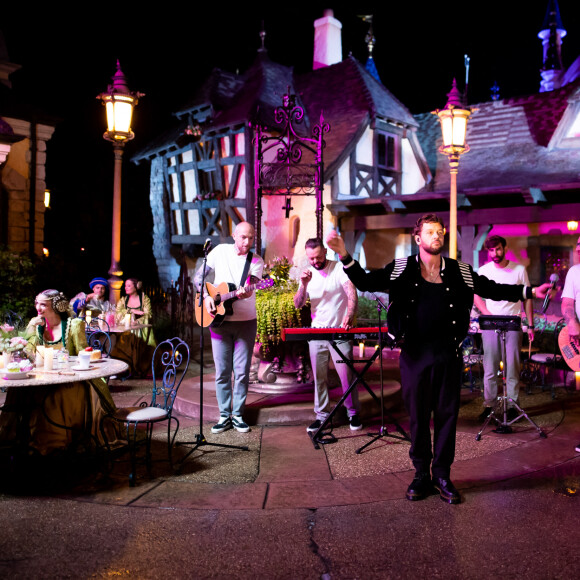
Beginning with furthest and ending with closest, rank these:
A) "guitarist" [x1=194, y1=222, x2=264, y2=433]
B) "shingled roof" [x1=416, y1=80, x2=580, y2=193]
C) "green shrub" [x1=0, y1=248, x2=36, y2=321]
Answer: "shingled roof" [x1=416, y1=80, x2=580, y2=193] → "green shrub" [x1=0, y1=248, x2=36, y2=321] → "guitarist" [x1=194, y1=222, x2=264, y2=433]

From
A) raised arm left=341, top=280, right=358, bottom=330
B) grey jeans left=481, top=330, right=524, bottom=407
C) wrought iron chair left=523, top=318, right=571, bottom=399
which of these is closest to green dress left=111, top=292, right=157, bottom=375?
raised arm left=341, top=280, right=358, bottom=330

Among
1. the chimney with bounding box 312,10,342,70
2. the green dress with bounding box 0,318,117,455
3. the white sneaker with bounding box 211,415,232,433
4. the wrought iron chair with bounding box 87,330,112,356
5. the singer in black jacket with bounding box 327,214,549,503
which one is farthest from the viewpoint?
the chimney with bounding box 312,10,342,70

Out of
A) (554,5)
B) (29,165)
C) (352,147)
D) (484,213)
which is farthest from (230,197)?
(554,5)

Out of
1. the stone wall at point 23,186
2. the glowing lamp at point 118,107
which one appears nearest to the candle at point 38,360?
the glowing lamp at point 118,107

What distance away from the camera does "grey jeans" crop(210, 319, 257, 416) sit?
19.7ft

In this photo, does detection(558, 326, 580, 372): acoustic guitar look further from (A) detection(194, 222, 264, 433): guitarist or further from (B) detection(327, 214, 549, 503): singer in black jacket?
(A) detection(194, 222, 264, 433): guitarist

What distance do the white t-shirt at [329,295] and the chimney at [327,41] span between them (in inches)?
678

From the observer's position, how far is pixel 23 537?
365 cm

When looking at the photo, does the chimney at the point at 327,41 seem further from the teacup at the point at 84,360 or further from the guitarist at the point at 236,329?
the teacup at the point at 84,360

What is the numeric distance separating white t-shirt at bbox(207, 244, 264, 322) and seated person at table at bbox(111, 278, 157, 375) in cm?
374

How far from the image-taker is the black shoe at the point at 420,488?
427 cm

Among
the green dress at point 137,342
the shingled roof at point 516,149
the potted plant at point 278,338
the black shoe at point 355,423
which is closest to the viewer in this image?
the black shoe at point 355,423

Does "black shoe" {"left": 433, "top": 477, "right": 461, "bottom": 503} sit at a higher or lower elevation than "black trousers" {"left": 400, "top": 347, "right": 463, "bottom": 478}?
lower

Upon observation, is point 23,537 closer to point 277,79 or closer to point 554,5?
point 277,79
